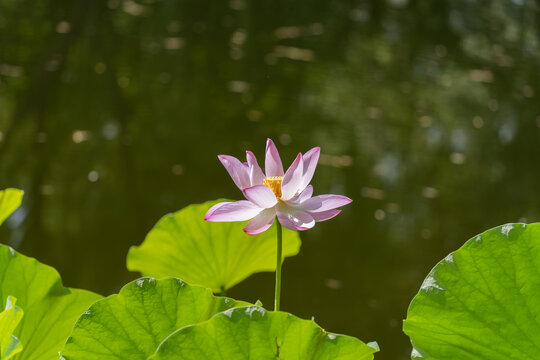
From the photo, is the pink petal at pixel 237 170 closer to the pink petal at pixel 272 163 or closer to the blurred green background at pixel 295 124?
the pink petal at pixel 272 163

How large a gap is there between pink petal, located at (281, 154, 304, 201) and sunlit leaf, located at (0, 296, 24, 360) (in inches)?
3.1

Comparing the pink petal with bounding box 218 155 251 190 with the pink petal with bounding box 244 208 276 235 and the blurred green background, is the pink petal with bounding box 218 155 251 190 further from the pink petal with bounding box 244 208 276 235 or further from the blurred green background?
the blurred green background

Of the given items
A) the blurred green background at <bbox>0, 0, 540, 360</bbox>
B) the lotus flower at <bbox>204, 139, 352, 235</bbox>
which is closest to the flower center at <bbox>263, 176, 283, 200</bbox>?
the lotus flower at <bbox>204, 139, 352, 235</bbox>

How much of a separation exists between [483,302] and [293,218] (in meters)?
0.06

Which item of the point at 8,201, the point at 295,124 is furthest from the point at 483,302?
the point at 295,124

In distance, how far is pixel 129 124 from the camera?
334 centimetres

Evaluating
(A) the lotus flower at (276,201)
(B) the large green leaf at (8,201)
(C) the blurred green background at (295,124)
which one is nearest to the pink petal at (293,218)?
(A) the lotus flower at (276,201)

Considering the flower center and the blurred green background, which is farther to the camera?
the blurred green background

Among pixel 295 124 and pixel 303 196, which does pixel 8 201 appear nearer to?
pixel 303 196

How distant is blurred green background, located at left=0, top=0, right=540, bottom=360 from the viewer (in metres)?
2.99

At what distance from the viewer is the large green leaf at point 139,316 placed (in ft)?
0.57

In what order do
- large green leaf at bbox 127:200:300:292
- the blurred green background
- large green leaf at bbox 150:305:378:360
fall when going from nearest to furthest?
large green leaf at bbox 150:305:378:360 → large green leaf at bbox 127:200:300:292 → the blurred green background

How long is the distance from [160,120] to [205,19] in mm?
862

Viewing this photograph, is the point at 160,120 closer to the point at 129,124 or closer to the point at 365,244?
the point at 129,124
